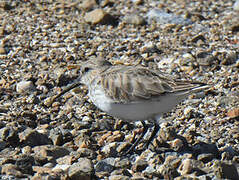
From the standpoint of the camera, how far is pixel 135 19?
31.7 ft

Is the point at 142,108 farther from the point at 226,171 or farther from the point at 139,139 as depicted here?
the point at 226,171

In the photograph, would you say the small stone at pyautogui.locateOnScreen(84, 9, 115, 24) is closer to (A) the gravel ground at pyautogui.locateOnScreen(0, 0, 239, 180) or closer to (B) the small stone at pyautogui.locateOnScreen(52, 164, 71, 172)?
(A) the gravel ground at pyautogui.locateOnScreen(0, 0, 239, 180)

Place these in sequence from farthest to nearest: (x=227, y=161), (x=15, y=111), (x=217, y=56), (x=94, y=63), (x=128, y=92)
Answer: (x=217, y=56)
(x=15, y=111)
(x=94, y=63)
(x=128, y=92)
(x=227, y=161)

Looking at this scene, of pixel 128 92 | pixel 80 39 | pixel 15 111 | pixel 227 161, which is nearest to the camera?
pixel 227 161

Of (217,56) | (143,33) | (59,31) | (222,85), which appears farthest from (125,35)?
A: (222,85)

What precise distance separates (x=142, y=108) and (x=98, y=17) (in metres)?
4.17

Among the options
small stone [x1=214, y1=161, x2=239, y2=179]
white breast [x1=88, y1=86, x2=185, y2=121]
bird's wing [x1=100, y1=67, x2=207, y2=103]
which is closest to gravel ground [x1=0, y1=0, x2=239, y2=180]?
small stone [x1=214, y1=161, x2=239, y2=179]

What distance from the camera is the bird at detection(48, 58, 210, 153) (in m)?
5.76

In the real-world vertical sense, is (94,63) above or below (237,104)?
above

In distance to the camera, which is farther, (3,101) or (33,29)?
(33,29)

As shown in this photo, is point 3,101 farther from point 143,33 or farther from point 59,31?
point 143,33

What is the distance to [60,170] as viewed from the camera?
5.43m

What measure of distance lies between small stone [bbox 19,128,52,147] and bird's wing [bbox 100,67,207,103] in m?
1.06

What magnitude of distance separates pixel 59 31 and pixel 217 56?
3089 mm
